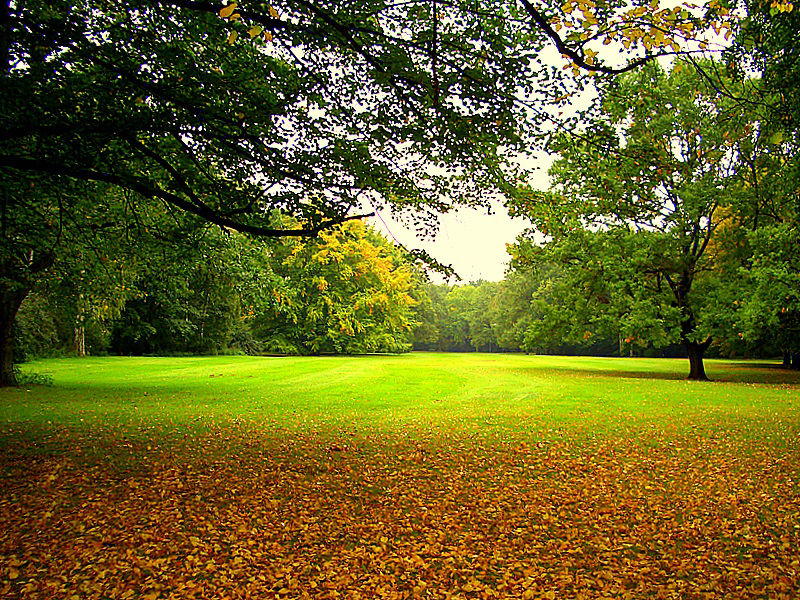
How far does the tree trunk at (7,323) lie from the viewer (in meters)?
12.8

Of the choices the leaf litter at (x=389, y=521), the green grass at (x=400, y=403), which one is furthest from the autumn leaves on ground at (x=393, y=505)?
the green grass at (x=400, y=403)

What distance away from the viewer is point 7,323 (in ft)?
42.5

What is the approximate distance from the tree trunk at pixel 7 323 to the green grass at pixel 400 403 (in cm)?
118

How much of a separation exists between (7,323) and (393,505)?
12688mm

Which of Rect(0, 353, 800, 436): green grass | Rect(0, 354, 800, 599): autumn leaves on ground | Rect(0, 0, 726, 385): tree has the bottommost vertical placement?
Rect(0, 353, 800, 436): green grass

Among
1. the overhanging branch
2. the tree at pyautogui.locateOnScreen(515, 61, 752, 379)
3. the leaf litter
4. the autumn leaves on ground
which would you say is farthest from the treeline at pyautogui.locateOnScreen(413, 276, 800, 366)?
the overhanging branch

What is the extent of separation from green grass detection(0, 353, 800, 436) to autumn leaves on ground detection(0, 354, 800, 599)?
135mm

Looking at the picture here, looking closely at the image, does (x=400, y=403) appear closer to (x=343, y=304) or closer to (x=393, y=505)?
(x=393, y=505)

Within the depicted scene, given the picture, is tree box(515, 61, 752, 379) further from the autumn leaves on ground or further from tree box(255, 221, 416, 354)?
tree box(255, 221, 416, 354)

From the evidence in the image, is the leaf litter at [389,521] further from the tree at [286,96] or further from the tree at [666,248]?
the tree at [666,248]

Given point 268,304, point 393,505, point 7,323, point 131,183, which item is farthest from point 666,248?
point 7,323

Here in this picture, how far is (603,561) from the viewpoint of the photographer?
411 cm

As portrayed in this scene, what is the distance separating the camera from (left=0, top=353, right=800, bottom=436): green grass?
32.1 feet

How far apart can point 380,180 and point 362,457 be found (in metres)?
3.84
